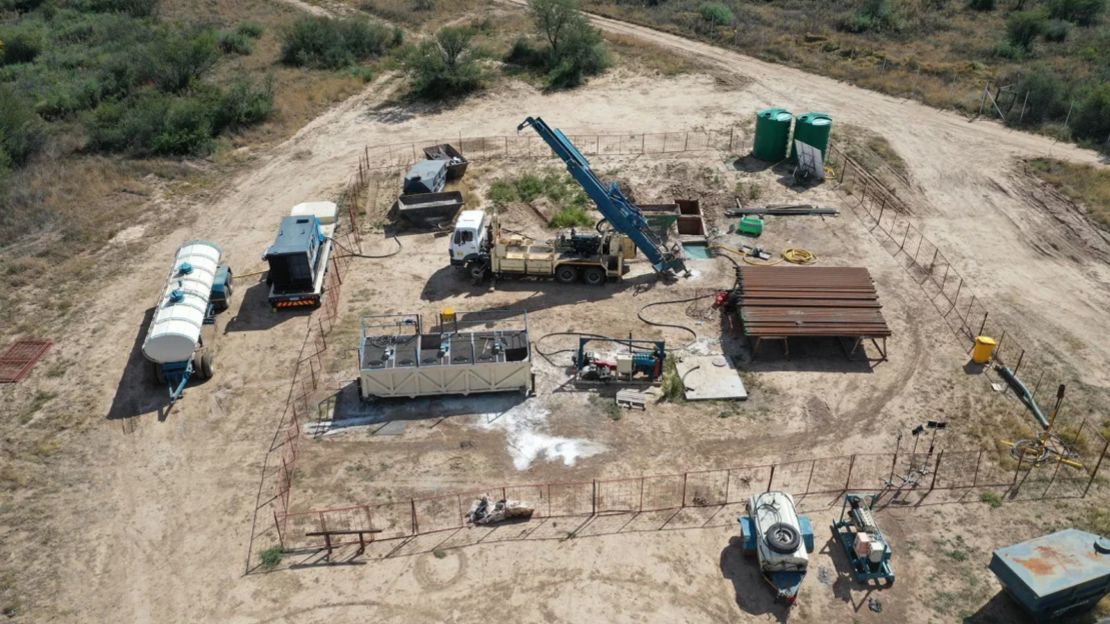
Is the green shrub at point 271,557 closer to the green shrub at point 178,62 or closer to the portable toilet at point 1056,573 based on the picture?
the portable toilet at point 1056,573

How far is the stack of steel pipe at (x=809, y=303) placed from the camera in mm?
27953

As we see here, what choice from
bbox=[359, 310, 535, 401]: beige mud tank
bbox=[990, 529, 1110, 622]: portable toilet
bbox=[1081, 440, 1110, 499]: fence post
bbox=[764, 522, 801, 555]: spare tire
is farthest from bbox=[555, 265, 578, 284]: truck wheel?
bbox=[1081, 440, 1110, 499]: fence post

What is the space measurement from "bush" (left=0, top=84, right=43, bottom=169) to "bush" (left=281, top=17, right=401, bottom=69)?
18.6 m

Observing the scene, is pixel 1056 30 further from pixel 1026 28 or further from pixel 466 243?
pixel 466 243

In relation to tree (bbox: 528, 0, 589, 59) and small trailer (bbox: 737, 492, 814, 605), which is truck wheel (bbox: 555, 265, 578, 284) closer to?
small trailer (bbox: 737, 492, 814, 605)

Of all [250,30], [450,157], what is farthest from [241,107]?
[250,30]

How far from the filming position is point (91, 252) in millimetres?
35000

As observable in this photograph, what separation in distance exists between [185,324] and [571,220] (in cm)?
1720

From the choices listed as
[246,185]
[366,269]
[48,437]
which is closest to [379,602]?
[48,437]

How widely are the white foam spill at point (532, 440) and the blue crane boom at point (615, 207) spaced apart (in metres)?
9.13

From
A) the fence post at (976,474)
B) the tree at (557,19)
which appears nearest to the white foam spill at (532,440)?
the fence post at (976,474)

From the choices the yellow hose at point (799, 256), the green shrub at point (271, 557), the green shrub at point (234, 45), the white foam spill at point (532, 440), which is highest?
the green shrub at point (234, 45)

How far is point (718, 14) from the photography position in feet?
214

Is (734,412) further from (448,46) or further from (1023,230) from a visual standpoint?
(448,46)
